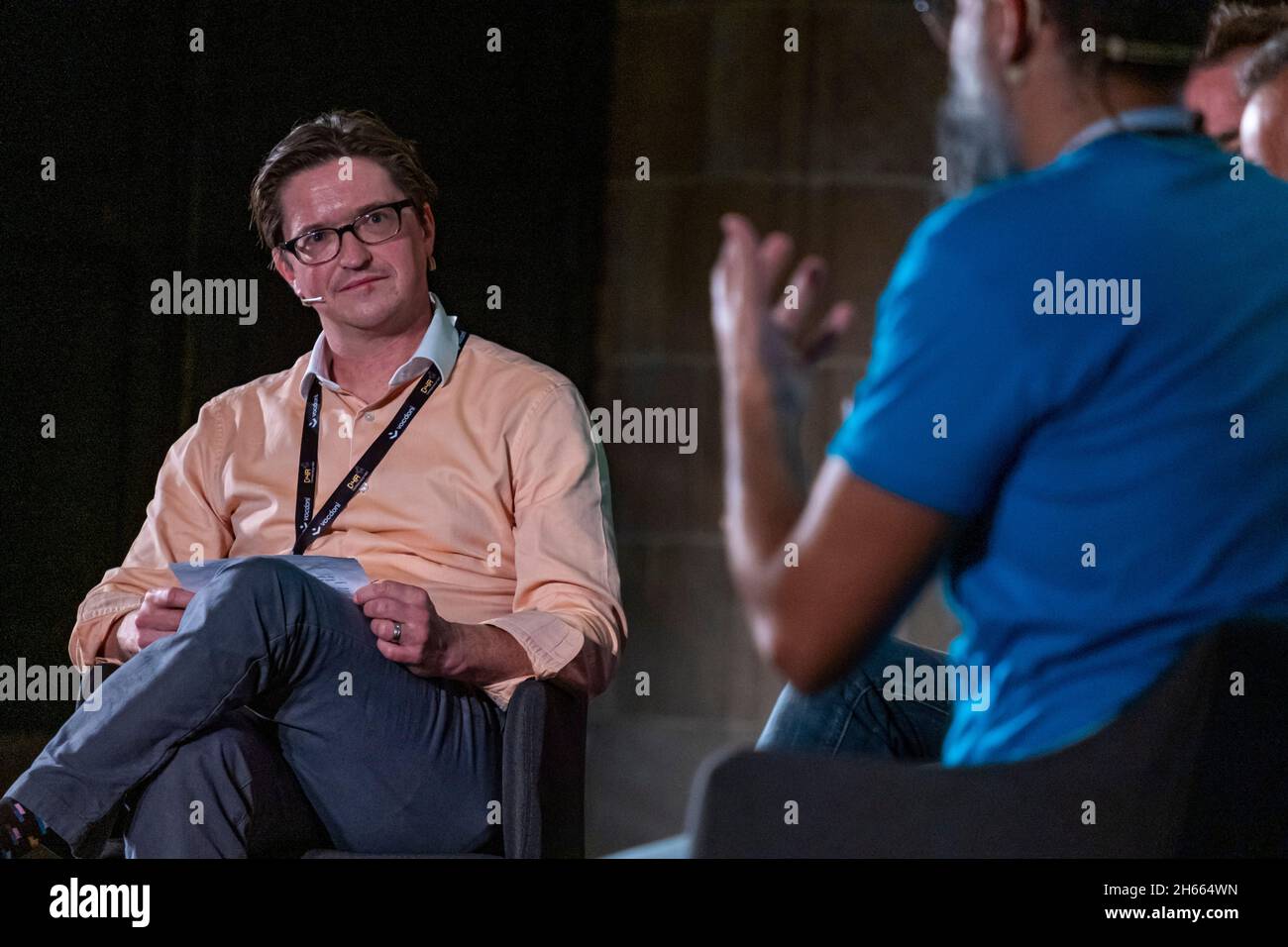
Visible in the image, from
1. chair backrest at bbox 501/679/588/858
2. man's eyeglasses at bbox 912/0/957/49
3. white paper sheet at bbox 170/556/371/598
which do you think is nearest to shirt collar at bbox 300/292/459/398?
white paper sheet at bbox 170/556/371/598

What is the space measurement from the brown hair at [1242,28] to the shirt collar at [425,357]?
4.49 feet

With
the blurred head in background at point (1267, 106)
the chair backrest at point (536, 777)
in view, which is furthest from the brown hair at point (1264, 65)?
the chair backrest at point (536, 777)

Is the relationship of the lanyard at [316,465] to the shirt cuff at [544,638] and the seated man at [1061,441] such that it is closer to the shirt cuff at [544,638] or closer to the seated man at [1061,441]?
the shirt cuff at [544,638]

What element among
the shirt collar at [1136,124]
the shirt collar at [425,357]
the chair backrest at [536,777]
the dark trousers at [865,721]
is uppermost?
the shirt collar at [1136,124]

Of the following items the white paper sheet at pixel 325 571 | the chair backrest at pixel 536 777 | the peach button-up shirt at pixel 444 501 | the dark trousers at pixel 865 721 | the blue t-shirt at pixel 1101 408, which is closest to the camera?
the blue t-shirt at pixel 1101 408

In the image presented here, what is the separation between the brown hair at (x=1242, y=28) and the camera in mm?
2230

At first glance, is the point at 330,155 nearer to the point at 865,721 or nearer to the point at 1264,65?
the point at 865,721

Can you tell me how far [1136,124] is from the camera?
3.68 ft

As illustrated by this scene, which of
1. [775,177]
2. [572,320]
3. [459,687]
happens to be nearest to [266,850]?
[459,687]

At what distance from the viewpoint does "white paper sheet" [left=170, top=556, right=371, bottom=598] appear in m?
1.79
